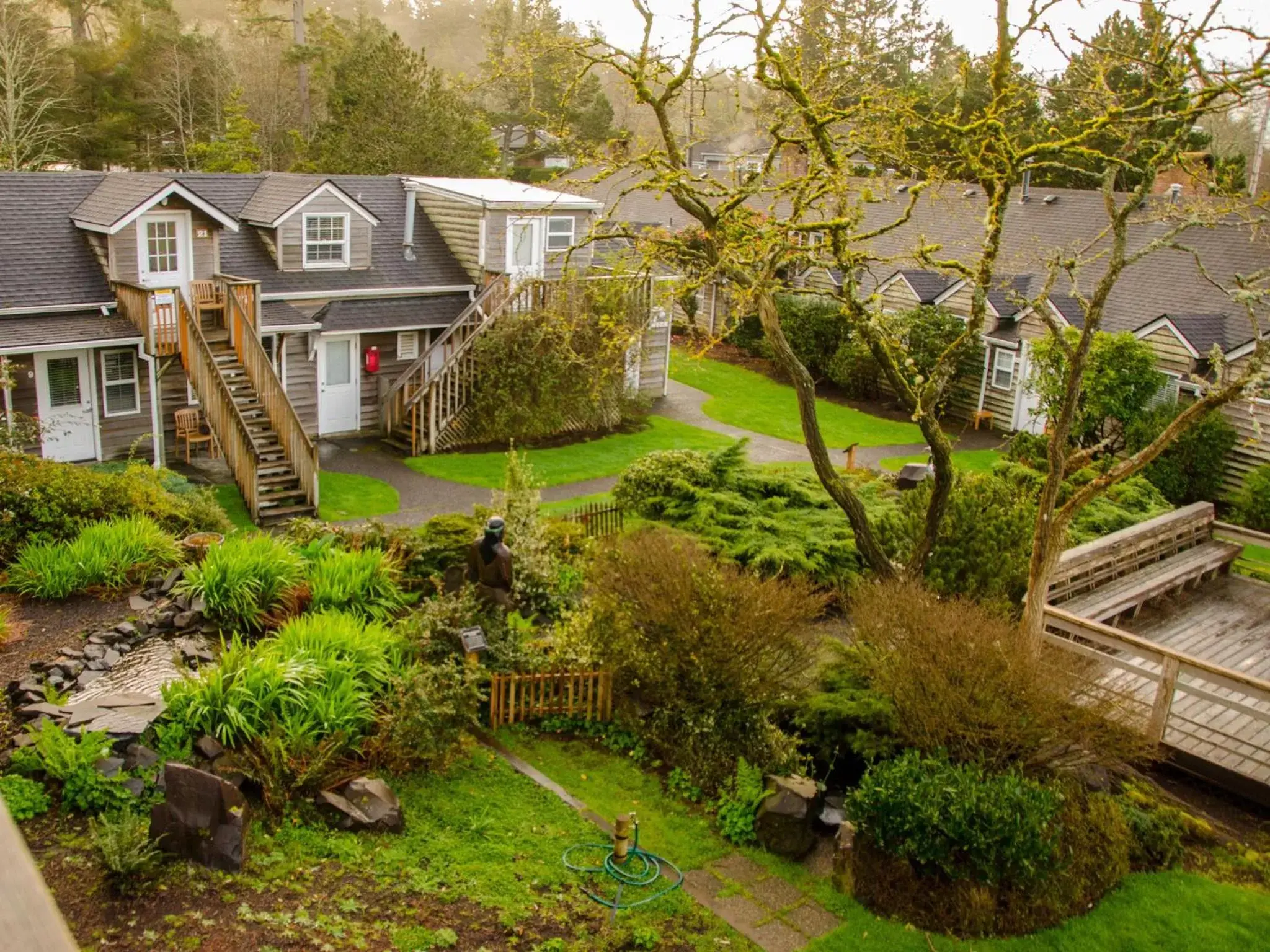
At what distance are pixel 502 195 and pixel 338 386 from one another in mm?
6717

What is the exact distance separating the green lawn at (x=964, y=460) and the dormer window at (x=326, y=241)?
14.4 m

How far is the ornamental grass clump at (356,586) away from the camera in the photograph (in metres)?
14.6

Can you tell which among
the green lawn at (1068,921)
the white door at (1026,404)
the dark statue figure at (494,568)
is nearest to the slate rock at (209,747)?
the green lawn at (1068,921)

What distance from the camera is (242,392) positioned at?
22.8 meters

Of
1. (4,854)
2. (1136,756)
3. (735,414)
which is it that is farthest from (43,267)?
(4,854)

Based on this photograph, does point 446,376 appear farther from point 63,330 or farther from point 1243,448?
point 1243,448

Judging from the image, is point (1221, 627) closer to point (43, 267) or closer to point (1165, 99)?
point (1165, 99)

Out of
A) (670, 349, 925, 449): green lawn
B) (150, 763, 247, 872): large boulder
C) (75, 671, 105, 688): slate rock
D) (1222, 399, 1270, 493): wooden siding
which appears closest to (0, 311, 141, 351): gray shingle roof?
(75, 671, 105, 688): slate rock

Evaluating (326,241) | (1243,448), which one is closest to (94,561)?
(326,241)

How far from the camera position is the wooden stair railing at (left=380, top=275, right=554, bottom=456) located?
26.4m

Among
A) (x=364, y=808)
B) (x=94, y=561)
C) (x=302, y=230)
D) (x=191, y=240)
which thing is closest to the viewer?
(x=364, y=808)

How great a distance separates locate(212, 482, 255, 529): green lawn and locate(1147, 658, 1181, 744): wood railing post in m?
15.2

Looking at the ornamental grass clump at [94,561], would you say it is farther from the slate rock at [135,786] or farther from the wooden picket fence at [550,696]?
the wooden picket fence at [550,696]

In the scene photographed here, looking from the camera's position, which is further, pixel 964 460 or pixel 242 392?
pixel 964 460
